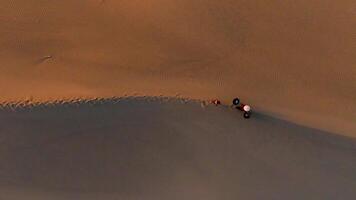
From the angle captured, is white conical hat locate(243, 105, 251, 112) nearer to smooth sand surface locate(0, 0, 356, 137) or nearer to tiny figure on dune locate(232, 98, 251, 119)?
tiny figure on dune locate(232, 98, 251, 119)

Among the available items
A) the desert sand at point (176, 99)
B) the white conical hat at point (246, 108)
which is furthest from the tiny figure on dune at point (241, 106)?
the desert sand at point (176, 99)

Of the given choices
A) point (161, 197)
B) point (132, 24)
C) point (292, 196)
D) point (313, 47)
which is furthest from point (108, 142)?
→ point (313, 47)

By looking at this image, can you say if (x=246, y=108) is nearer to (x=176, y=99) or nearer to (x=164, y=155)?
(x=176, y=99)

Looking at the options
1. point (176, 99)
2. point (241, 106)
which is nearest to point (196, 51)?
point (176, 99)

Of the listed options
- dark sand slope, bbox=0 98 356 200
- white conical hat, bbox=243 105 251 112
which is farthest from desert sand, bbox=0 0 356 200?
white conical hat, bbox=243 105 251 112

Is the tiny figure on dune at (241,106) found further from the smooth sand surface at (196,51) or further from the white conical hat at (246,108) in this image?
the smooth sand surface at (196,51)

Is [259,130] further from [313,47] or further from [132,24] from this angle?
[132,24]
